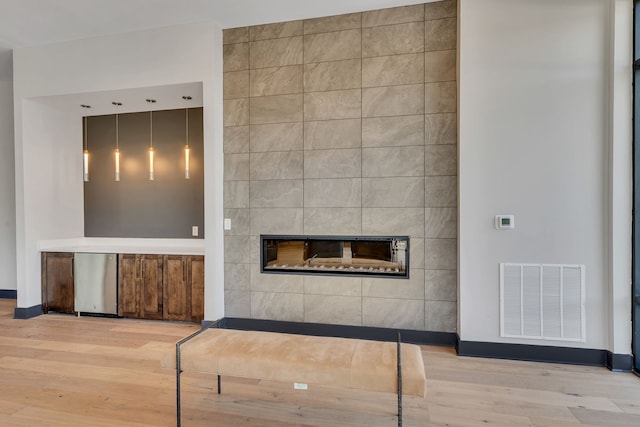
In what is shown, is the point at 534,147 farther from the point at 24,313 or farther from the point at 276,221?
the point at 24,313

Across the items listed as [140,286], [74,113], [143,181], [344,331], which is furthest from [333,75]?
[74,113]

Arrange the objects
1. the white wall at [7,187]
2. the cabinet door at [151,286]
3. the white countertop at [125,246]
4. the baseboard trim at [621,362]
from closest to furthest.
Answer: the baseboard trim at [621,362] → the cabinet door at [151,286] → the white countertop at [125,246] → the white wall at [7,187]

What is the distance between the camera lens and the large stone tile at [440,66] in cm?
338

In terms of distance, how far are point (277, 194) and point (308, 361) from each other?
214 cm

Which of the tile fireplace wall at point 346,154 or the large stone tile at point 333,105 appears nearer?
the tile fireplace wall at point 346,154

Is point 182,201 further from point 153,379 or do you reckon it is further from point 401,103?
point 401,103

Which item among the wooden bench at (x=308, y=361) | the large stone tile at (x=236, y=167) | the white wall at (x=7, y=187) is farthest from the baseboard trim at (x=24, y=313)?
the wooden bench at (x=308, y=361)

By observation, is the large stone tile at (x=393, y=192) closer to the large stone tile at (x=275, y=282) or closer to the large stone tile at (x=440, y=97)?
the large stone tile at (x=440, y=97)

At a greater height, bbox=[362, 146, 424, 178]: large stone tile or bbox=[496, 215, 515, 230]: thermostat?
bbox=[362, 146, 424, 178]: large stone tile

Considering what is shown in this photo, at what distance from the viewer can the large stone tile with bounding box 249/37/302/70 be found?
3744 mm

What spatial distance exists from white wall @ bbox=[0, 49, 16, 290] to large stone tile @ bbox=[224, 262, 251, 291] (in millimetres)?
4012

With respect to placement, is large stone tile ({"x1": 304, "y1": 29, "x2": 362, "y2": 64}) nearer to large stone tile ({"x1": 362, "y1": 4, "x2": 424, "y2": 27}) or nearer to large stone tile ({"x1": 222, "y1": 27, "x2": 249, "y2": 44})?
large stone tile ({"x1": 362, "y1": 4, "x2": 424, "y2": 27})

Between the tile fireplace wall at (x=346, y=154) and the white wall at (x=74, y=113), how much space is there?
19 cm

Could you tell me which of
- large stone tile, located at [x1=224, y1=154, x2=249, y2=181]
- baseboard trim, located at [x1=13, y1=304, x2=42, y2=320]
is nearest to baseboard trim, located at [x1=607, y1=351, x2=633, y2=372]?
large stone tile, located at [x1=224, y1=154, x2=249, y2=181]
